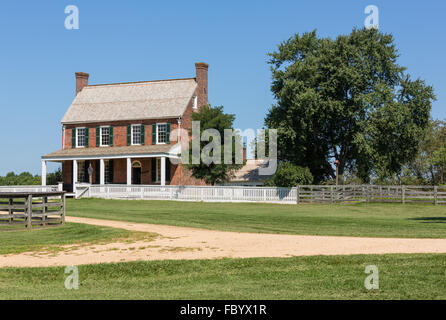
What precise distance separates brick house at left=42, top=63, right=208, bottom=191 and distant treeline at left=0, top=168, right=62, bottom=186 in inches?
130

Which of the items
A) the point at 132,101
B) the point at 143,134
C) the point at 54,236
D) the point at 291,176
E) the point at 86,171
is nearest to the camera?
the point at 54,236

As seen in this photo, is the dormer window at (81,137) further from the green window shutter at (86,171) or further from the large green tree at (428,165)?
the large green tree at (428,165)

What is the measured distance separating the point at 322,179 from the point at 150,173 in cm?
1419

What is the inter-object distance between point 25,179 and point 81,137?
9.70 metres

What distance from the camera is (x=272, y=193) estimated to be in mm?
37406

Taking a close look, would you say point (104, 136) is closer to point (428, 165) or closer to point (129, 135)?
point (129, 135)

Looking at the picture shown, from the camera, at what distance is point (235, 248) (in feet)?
47.0

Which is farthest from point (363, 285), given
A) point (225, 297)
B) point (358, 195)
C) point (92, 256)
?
point (358, 195)

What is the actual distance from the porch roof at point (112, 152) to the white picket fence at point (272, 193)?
3.36 m

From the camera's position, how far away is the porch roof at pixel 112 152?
42.3m
